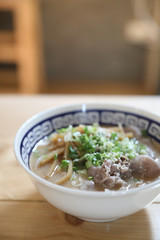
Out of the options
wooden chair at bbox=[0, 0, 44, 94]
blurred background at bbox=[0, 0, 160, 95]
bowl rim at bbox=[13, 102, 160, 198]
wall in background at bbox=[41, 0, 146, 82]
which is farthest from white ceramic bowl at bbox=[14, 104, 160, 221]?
wall in background at bbox=[41, 0, 146, 82]

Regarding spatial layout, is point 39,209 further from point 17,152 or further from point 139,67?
point 139,67

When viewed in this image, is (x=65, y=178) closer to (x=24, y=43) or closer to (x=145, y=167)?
(x=145, y=167)

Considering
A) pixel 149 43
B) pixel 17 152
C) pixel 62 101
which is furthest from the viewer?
pixel 149 43

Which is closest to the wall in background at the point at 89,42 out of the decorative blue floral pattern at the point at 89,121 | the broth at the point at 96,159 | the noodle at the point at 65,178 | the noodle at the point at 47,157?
the decorative blue floral pattern at the point at 89,121

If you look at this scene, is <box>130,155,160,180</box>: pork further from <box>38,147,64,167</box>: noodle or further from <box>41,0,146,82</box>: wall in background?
<box>41,0,146,82</box>: wall in background

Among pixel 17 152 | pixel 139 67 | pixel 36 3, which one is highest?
pixel 36 3

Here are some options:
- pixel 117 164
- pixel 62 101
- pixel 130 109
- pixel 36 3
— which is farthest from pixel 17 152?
pixel 36 3
